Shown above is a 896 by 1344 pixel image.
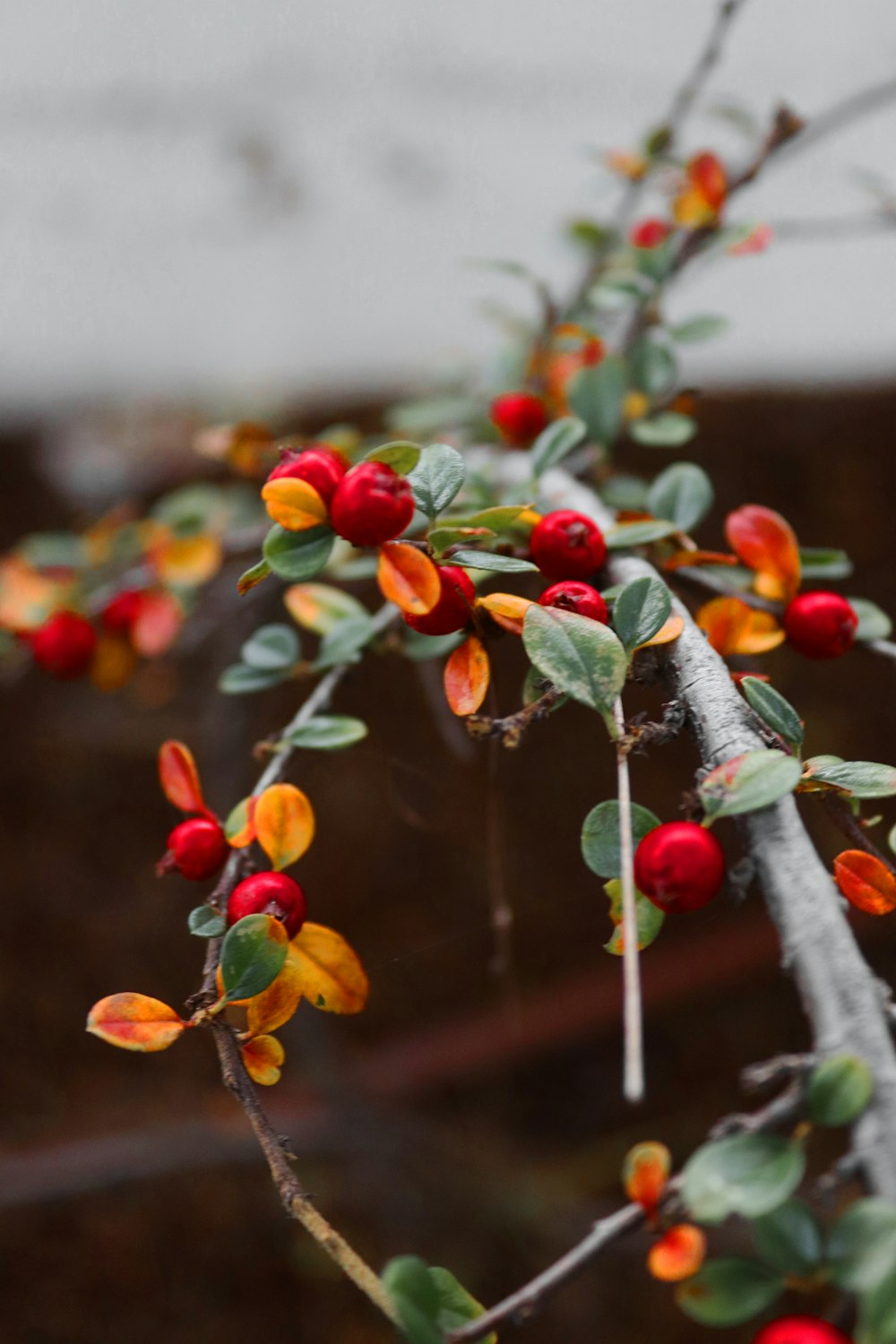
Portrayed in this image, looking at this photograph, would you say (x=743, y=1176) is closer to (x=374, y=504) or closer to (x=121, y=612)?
(x=374, y=504)

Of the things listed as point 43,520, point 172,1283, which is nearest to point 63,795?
point 43,520

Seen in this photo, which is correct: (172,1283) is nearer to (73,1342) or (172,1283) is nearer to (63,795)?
(73,1342)

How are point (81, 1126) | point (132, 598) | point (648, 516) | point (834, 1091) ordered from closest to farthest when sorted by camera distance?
point (834, 1091), point (648, 516), point (132, 598), point (81, 1126)

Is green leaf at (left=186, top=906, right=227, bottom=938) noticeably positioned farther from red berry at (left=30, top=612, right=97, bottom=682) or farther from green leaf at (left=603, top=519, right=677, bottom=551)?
red berry at (left=30, top=612, right=97, bottom=682)

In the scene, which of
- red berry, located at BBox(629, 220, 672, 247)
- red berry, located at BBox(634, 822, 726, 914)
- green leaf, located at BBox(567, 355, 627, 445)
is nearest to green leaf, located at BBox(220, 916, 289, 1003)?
red berry, located at BBox(634, 822, 726, 914)

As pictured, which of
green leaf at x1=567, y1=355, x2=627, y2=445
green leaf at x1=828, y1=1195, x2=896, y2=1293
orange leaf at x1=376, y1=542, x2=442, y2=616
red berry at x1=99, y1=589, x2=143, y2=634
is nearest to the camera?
green leaf at x1=828, y1=1195, x2=896, y2=1293

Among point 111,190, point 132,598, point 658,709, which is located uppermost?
point 111,190
